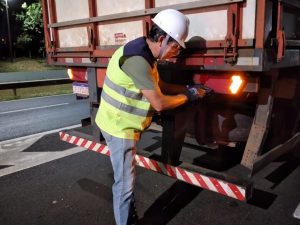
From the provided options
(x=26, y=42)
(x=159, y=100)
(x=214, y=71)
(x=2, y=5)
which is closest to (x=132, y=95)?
(x=159, y=100)

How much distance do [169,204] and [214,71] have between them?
1.49 meters

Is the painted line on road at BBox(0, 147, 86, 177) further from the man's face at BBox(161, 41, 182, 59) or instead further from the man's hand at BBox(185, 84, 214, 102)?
the man's face at BBox(161, 41, 182, 59)

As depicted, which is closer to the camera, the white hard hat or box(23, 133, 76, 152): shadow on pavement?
the white hard hat

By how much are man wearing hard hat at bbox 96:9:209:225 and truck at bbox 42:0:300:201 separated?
38cm

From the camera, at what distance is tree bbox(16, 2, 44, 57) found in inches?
1363

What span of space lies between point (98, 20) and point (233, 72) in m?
1.74

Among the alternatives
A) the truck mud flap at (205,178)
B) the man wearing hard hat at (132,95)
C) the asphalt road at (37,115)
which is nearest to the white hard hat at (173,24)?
the man wearing hard hat at (132,95)

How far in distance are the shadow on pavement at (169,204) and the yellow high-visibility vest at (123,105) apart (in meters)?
0.99

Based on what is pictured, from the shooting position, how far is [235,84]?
10.2 ft

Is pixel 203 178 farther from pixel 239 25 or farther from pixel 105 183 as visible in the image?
pixel 105 183

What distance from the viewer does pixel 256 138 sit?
3.27 metres

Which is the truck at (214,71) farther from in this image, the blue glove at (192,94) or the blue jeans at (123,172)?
the blue jeans at (123,172)

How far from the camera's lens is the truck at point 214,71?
9.25ft

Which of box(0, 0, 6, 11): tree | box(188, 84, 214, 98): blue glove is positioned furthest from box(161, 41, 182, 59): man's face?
box(0, 0, 6, 11): tree
